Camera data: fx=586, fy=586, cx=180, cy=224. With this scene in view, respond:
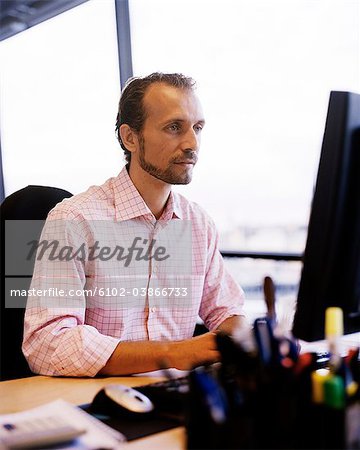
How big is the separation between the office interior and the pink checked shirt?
38cm

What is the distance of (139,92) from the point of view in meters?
1.86

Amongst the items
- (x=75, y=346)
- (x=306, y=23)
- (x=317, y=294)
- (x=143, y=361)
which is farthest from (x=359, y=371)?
(x=306, y=23)

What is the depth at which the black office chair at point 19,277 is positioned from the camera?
166cm

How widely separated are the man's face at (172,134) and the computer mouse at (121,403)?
0.85 metres

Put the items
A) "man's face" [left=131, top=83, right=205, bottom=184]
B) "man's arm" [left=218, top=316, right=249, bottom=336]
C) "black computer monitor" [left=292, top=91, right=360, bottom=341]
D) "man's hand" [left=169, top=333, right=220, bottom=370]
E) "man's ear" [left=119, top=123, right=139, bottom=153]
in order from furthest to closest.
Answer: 1. "man's ear" [left=119, top=123, right=139, bottom=153]
2. "man's face" [left=131, top=83, right=205, bottom=184]
3. "man's arm" [left=218, top=316, right=249, bottom=336]
4. "man's hand" [left=169, top=333, right=220, bottom=370]
5. "black computer monitor" [left=292, top=91, right=360, bottom=341]

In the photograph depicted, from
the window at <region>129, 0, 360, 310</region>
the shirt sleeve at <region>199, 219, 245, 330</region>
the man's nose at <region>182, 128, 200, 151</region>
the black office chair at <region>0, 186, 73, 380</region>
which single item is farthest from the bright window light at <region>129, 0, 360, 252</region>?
the black office chair at <region>0, 186, 73, 380</region>

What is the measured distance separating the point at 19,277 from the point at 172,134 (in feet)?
2.09

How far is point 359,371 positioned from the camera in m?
0.83

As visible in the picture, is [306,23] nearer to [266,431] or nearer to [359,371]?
[359,371]

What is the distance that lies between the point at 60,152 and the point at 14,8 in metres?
1.13

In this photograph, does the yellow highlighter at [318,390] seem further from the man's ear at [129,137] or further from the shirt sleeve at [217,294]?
the man's ear at [129,137]

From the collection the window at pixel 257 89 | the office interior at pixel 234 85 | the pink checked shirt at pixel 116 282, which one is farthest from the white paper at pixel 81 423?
the window at pixel 257 89

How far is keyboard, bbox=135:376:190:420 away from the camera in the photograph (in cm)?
97

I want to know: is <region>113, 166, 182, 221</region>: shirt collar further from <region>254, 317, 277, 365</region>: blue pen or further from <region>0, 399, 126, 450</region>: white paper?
<region>254, 317, 277, 365</region>: blue pen
